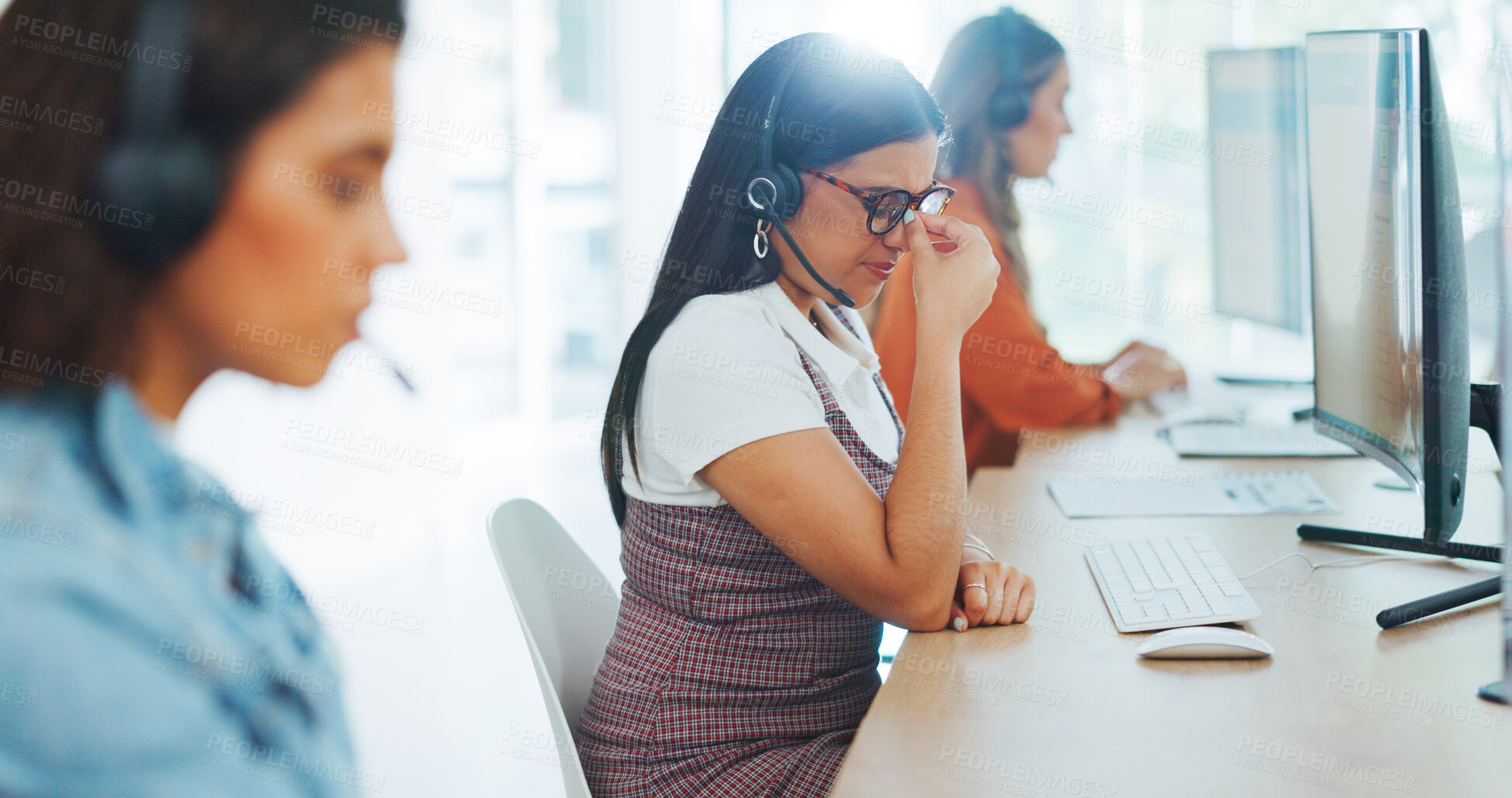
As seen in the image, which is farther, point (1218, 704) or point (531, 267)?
point (531, 267)

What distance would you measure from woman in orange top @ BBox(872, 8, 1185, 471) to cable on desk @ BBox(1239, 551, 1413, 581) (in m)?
0.64

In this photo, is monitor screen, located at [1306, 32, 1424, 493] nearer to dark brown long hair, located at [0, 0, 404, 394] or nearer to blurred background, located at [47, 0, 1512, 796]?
blurred background, located at [47, 0, 1512, 796]

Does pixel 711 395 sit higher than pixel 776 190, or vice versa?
pixel 776 190

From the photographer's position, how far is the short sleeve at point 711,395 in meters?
0.96

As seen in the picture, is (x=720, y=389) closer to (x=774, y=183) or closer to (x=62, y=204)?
(x=774, y=183)

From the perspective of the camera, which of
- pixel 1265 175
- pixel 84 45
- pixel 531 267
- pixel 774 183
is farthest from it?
pixel 531 267

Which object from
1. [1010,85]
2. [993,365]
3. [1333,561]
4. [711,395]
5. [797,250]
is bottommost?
[1333,561]

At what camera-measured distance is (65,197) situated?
2.64 feet

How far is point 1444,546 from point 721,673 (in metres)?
0.82

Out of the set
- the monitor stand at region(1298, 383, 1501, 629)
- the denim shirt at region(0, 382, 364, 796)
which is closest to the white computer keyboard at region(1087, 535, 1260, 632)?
the monitor stand at region(1298, 383, 1501, 629)

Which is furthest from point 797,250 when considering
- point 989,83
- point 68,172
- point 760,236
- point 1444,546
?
point 989,83

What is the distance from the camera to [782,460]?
94 centimetres

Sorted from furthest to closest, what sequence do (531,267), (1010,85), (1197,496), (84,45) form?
(531,267)
(1010,85)
(1197,496)
(84,45)

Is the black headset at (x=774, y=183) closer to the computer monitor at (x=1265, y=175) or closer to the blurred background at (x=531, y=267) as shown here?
the blurred background at (x=531, y=267)
